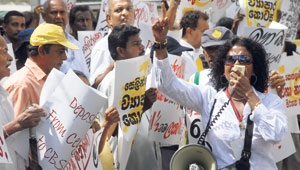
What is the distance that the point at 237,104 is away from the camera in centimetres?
501

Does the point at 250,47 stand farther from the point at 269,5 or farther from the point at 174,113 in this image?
the point at 269,5

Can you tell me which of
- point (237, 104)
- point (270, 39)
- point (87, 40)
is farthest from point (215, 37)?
point (87, 40)

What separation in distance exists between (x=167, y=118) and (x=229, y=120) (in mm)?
1365

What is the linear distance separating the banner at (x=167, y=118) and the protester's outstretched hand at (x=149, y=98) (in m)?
0.19

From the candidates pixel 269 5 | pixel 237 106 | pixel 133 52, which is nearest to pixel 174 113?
pixel 133 52

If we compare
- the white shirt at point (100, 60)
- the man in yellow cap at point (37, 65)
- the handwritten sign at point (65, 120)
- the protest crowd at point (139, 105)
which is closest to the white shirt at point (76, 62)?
the protest crowd at point (139, 105)

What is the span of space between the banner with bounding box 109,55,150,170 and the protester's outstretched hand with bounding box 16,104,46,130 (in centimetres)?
85

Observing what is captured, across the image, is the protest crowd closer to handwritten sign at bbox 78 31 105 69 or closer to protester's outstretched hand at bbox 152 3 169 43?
protester's outstretched hand at bbox 152 3 169 43

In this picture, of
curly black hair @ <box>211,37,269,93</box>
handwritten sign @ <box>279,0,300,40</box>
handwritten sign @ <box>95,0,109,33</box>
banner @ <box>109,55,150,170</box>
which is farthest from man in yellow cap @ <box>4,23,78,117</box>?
handwritten sign @ <box>279,0,300,40</box>

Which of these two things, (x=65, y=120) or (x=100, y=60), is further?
(x=100, y=60)

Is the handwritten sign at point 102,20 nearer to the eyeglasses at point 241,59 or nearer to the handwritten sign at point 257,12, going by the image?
the handwritten sign at point 257,12

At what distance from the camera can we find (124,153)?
5465mm

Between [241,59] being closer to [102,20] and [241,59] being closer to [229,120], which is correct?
[229,120]

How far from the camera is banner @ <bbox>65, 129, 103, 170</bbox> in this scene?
5133 mm
